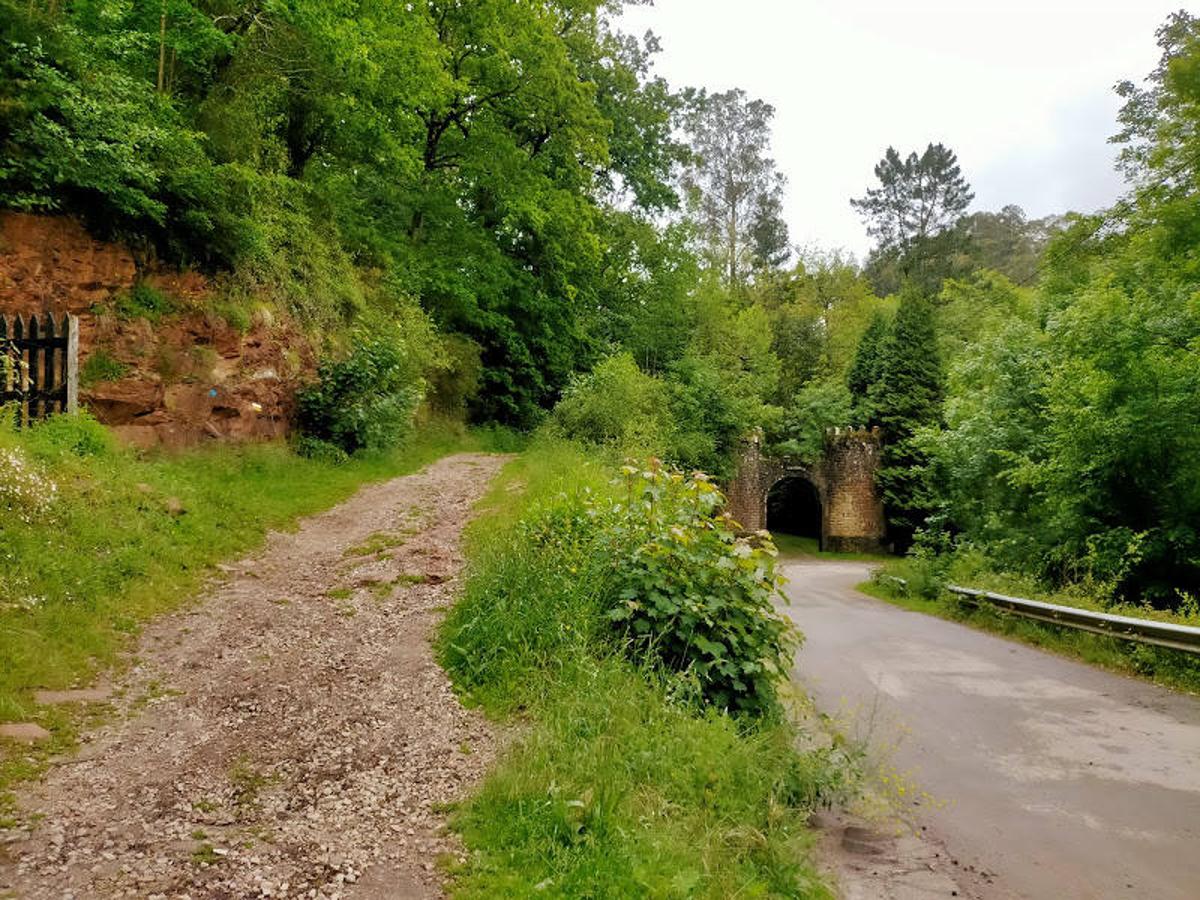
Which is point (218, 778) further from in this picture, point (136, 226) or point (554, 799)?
point (136, 226)

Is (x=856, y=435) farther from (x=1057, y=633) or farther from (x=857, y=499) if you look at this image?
(x=1057, y=633)

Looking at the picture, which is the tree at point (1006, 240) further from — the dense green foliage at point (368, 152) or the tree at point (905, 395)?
the dense green foliage at point (368, 152)

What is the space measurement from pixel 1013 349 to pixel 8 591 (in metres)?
17.9

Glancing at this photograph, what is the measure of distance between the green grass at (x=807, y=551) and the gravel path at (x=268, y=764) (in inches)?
1096

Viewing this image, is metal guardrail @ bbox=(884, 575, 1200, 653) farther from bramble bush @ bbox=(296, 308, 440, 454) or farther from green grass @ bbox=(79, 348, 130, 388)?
green grass @ bbox=(79, 348, 130, 388)

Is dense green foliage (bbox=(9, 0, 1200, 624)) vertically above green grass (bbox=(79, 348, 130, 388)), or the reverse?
dense green foliage (bbox=(9, 0, 1200, 624))

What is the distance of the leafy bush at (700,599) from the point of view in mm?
5148

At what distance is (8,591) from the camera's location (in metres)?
5.00

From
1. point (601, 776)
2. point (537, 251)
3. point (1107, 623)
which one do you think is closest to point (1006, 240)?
point (537, 251)

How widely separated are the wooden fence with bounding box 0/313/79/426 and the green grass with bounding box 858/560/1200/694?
12625 mm

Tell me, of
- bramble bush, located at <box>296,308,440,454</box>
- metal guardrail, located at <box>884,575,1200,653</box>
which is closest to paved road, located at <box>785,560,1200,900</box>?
metal guardrail, located at <box>884,575,1200,653</box>

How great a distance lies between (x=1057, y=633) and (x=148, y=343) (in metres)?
13.3

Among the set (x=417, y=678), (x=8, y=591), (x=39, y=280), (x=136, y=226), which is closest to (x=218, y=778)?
(x=417, y=678)

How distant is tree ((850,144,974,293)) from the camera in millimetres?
48219
